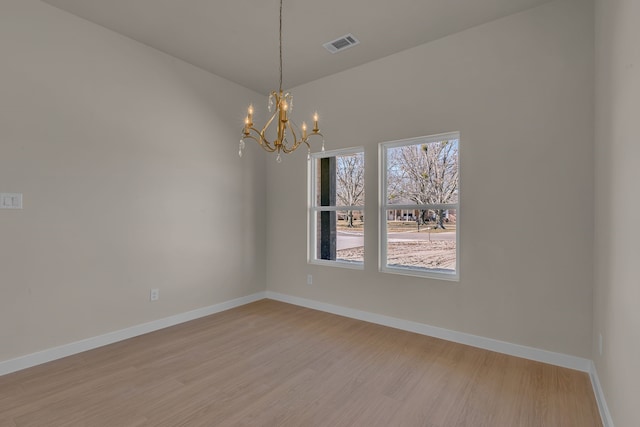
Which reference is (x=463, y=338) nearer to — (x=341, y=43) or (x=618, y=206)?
(x=618, y=206)

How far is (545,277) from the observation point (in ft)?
8.77

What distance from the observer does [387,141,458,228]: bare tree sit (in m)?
3.26

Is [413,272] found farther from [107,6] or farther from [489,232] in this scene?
[107,6]

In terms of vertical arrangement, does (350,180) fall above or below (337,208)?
above

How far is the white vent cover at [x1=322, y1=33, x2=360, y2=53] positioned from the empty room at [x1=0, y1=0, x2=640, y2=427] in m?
0.07

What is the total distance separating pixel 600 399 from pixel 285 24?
3829 millimetres

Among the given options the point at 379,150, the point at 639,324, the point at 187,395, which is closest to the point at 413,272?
the point at 379,150

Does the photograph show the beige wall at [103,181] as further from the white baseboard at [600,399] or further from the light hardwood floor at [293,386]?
the white baseboard at [600,399]

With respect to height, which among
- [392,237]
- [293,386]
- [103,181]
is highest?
[103,181]

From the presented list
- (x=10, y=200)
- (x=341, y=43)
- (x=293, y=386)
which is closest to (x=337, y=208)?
(x=341, y=43)

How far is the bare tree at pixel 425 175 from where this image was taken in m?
3.26

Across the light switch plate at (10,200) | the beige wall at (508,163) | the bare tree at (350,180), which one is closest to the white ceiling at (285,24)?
the beige wall at (508,163)

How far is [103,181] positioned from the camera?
304 cm

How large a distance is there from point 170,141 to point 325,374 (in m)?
2.96
